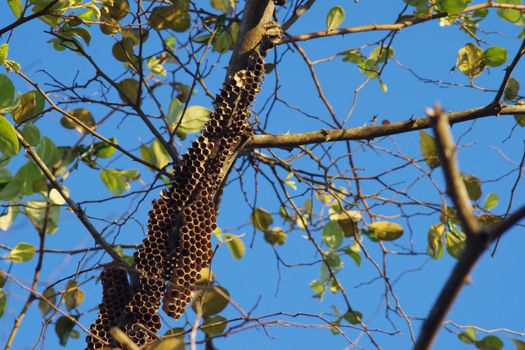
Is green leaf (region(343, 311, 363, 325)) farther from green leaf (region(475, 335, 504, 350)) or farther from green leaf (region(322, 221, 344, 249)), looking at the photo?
green leaf (region(475, 335, 504, 350))

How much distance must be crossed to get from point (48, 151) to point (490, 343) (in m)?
1.53

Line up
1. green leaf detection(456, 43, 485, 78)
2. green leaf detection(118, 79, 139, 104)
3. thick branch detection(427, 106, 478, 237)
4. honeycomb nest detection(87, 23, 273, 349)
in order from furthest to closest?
1. green leaf detection(456, 43, 485, 78)
2. green leaf detection(118, 79, 139, 104)
3. honeycomb nest detection(87, 23, 273, 349)
4. thick branch detection(427, 106, 478, 237)

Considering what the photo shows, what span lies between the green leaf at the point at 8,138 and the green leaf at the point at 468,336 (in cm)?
153

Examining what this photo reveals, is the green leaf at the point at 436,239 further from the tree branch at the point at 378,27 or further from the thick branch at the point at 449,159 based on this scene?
the thick branch at the point at 449,159

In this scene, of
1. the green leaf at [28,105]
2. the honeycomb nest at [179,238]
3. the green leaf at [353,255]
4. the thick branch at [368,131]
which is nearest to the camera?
the honeycomb nest at [179,238]

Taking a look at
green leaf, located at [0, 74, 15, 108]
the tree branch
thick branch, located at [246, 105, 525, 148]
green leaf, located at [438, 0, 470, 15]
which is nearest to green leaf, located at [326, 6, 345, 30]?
the tree branch

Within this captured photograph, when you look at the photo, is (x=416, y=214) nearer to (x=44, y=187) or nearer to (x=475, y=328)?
(x=475, y=328)

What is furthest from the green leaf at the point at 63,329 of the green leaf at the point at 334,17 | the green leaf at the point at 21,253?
the green leaf at the point at 334,17

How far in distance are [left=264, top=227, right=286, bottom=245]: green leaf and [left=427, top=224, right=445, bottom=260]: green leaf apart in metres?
0.67

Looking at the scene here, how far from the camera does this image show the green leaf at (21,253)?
219 cm

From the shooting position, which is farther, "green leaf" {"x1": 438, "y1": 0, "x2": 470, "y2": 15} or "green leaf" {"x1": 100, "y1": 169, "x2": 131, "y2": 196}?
"green leaf" {"x1": 100, "y1": 169, "x2": 131, "y2": 196}

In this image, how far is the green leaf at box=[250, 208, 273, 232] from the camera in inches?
112

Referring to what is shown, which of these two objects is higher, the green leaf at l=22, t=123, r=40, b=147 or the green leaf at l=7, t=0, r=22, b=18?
the green leaf at l=7, t=0, r=22, b=18

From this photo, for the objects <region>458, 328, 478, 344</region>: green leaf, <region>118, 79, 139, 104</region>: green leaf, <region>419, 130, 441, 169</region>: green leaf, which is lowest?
<region>458, 328, 478, 344</region>: green leaf
